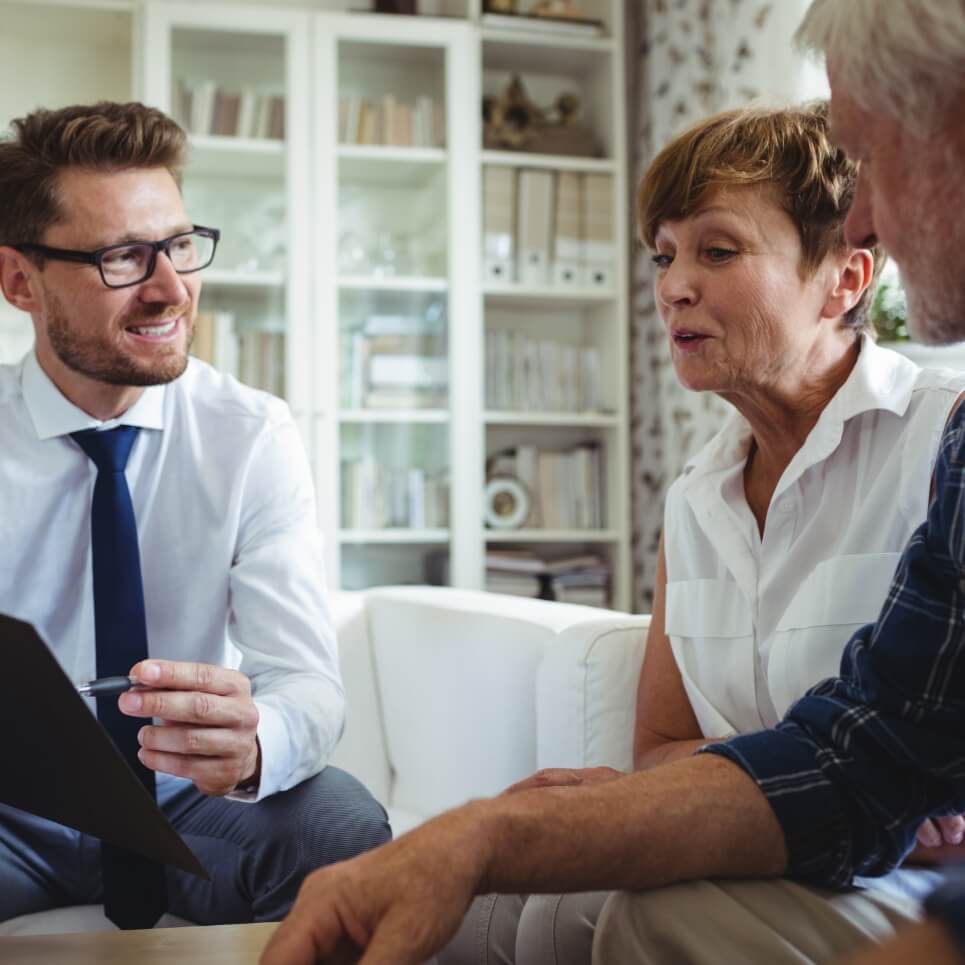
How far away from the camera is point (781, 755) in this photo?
0.89m

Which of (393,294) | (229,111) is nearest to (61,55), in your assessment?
(229,111)

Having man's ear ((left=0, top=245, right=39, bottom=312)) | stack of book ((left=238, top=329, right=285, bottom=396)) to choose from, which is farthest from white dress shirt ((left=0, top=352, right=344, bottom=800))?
stack of book ((left=238, top=329, right=285, bottom=396))

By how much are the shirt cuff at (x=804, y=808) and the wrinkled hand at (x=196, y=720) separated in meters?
0.52

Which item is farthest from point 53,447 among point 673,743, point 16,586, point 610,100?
point 610,100

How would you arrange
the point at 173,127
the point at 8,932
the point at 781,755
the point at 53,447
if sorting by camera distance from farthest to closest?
the point at 173,127 < the point at 53,447 < the point at 8,932 < the point at 781,755

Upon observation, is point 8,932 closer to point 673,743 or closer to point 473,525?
point 673,743

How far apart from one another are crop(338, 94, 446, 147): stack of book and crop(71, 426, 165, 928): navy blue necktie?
89.7 inches

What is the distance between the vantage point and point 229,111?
11.2 ft

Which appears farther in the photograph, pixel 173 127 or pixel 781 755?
pixel 173 127

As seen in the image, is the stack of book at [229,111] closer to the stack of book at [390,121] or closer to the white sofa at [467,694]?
the stack of book at [390,121]

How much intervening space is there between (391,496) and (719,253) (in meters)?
2.28

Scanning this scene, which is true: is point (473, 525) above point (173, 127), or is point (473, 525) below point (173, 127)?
below

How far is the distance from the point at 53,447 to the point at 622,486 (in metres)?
2.35

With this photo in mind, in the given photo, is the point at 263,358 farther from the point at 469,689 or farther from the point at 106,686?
the point at 106,686
